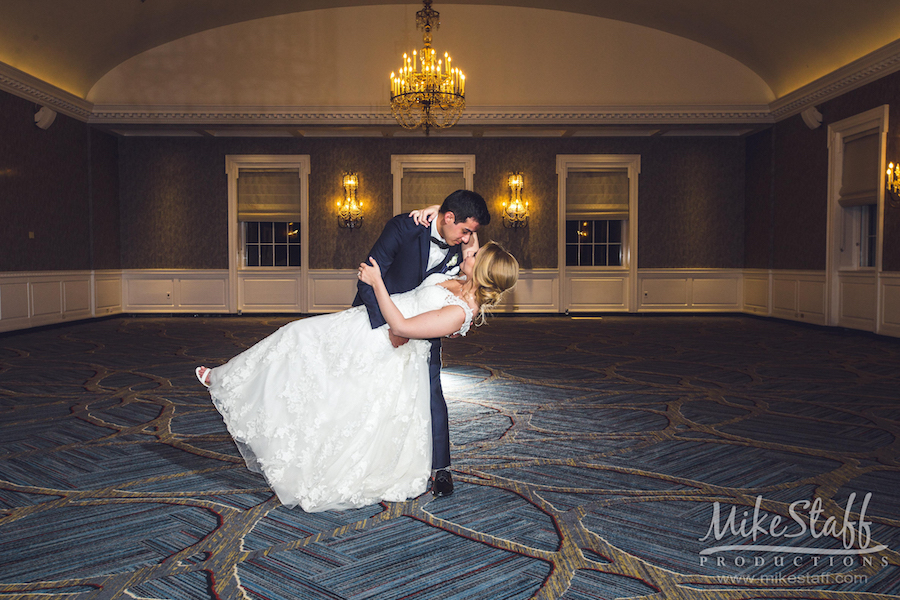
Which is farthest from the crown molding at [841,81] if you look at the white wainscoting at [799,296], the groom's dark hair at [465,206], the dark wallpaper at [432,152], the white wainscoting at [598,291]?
the groom's dark hair at [465,206]

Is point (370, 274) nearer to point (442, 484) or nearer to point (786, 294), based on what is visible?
point (442, 484)

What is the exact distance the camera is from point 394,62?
33.0ft

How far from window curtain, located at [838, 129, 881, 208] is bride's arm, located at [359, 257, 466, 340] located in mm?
7976

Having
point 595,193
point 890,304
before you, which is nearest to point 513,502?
point 890,304

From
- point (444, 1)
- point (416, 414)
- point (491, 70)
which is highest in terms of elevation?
point (444, 1)

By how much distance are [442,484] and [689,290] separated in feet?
32.7

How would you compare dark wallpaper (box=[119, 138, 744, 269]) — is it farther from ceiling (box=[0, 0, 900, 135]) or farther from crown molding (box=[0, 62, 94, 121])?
crown molding (box=[0, 62, 94, 121])

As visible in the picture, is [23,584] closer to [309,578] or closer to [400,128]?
[309,578]

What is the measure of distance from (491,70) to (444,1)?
1380 mm

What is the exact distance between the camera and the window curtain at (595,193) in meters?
11.1

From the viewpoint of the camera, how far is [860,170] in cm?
815

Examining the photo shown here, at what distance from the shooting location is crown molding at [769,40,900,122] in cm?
730

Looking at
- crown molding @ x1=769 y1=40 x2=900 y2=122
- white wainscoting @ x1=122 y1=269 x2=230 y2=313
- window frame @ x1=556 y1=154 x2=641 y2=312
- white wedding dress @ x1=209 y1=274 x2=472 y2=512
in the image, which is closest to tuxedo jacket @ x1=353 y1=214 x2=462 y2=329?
white wedding dress @ x1=209 y1=274 x2=472 y2=512

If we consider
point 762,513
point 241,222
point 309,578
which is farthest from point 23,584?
point 241,222
